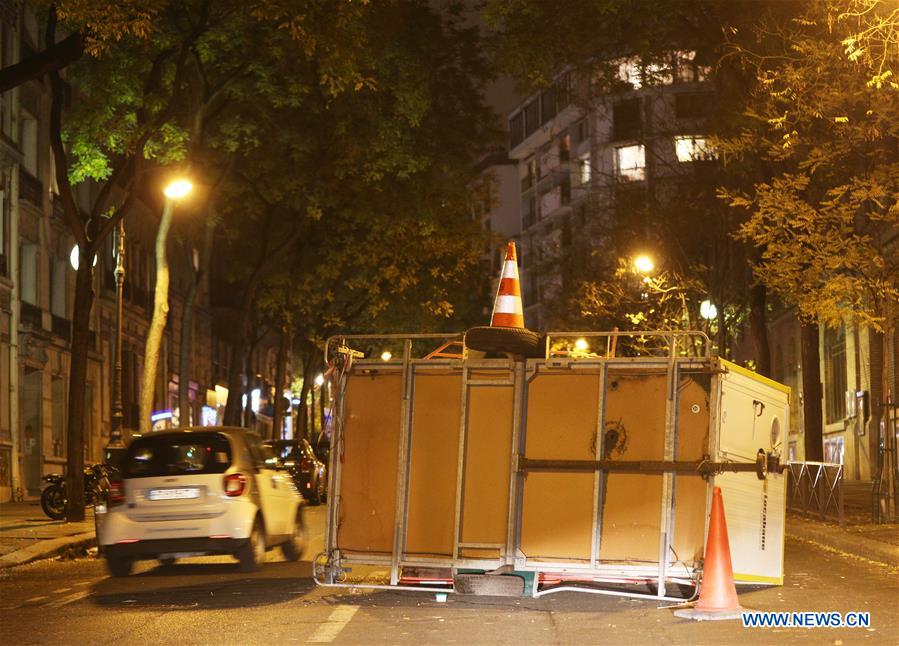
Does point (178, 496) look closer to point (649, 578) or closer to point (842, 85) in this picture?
point (649, 578)

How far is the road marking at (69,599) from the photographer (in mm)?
13434

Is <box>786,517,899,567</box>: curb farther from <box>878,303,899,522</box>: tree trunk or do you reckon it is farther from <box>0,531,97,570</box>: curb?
<box>0,531,97,570</box>: curb

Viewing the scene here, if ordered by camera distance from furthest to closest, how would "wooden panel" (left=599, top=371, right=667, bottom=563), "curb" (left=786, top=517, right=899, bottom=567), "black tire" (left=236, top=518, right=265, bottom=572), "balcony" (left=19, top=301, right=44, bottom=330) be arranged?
"balcony" (left=19, top=301, right=44, bottom=330), "curb" (left=786, top=517, right=899, bottom=567), "black tire" (left=236, top=518, right=265, bottom=572), "wooden panel" (left=599, top=371, right=667, bottom=563)

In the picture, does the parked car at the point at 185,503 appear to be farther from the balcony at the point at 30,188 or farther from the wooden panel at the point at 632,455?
the balcony at the point at 30,188

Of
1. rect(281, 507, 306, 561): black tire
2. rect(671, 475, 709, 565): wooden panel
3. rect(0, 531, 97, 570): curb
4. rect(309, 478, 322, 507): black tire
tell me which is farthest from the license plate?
rect(309, 478, 322, 507): black tire

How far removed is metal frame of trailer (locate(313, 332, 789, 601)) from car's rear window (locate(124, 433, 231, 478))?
3.77 meters

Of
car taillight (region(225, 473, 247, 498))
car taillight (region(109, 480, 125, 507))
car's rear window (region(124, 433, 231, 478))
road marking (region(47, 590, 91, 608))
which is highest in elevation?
car's rear window (region(124, 433, 231, 478))

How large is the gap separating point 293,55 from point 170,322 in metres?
29.9

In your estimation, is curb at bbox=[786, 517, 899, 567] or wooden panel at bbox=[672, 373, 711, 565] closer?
wooden panel at bbox=[672, 373, 711, 565]

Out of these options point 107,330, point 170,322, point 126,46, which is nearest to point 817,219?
point 126,46

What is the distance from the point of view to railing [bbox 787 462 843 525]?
2393 cm

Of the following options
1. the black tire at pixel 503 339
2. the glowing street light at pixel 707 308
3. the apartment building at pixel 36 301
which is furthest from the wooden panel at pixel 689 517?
the glowing street light at pixel 707 308

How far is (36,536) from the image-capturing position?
22219 millimetres

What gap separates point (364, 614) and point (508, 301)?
333cm
